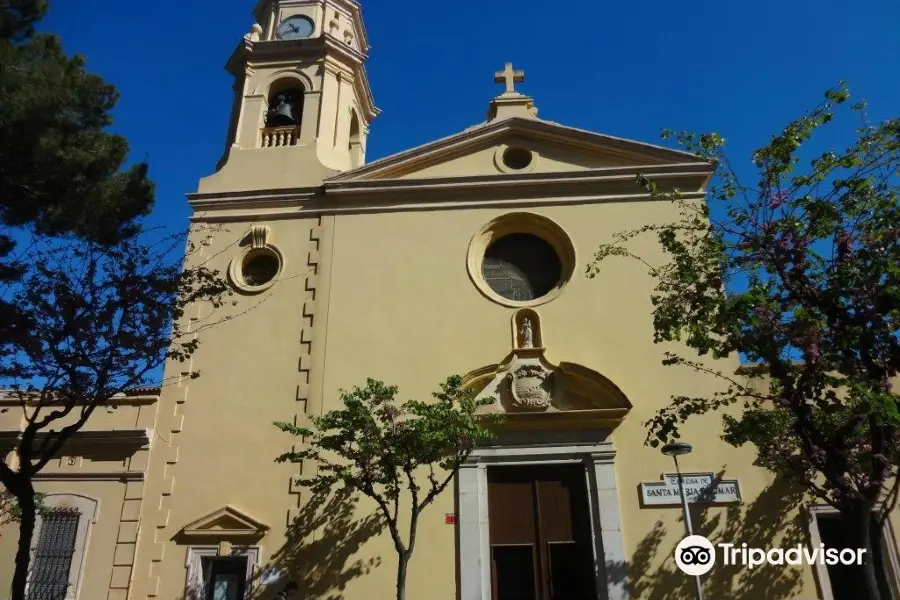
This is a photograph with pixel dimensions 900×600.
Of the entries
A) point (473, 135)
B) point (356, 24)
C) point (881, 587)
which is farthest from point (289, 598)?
point (356, 24)

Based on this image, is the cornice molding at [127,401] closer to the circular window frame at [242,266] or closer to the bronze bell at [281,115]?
the circular window frame at [242,266]

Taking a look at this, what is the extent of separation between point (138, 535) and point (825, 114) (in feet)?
37.1

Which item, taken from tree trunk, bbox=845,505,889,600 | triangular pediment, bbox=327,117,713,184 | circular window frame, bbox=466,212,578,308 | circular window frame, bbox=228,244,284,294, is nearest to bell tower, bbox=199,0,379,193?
triangular pediment, bbox=327,117,713,184

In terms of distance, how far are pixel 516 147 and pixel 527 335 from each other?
175 inches

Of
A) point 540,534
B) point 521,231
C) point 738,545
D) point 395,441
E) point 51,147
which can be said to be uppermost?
point 521,231

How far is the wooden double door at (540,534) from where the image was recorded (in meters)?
10.5

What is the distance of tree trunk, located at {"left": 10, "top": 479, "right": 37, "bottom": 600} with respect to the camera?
8344mm

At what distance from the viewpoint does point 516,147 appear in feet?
47.5

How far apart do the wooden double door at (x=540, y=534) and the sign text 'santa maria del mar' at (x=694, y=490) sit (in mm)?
1000

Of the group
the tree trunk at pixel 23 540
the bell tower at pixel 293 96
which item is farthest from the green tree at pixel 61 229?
the bell tower at pixel 293 96

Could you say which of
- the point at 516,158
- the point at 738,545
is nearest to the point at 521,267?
the point at 516,158

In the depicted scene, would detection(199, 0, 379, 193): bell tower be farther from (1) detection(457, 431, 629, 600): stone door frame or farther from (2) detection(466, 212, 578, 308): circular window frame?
(1) detection(457, 431, 629, 600): stone door frame

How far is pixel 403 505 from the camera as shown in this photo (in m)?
11.0

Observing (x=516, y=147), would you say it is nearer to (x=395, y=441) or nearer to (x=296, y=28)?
(x=296, y=28)
